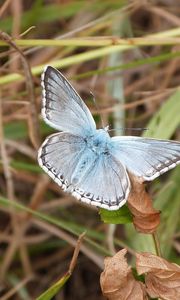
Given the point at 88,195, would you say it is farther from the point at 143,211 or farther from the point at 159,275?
the point at 159,275

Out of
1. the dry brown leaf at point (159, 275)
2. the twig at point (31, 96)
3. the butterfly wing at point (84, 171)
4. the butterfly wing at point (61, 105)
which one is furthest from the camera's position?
the twig at point (31, 96)

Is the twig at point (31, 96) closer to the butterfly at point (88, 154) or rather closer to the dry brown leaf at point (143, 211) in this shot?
the butterfly at point (88, 154)

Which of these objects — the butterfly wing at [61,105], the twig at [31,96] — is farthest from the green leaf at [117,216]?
the twig at [31,96]

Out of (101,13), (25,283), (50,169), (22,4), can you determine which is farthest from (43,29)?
(50,169)

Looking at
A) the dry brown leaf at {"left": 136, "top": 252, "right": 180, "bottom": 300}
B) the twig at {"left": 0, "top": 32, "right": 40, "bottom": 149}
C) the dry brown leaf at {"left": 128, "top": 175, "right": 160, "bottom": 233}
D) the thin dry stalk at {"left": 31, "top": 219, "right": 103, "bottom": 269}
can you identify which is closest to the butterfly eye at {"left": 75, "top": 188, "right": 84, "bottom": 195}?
the dry brown leaf at {"left": 128, "top": 175, "right": 160, "bottom": 233}

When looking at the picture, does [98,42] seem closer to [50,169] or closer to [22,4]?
[50,169]
